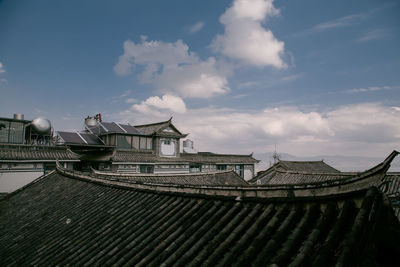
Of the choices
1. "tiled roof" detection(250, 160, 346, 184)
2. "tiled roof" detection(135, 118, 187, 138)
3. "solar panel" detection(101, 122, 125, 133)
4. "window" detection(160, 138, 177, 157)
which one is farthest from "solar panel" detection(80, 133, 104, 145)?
"tiled roof" detection(250, 160, 346, 184)

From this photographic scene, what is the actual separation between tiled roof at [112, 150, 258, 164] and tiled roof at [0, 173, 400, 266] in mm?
19879

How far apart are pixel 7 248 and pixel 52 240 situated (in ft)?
6.46

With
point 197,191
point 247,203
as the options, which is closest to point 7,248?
point 197,191

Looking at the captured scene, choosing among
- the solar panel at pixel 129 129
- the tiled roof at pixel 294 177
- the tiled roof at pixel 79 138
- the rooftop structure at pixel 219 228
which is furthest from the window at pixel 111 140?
the rooftop structure at pixel 219 228

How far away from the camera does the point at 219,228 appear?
4.22m

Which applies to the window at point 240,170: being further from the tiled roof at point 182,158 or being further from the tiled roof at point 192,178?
the tiled roof at point 192,178

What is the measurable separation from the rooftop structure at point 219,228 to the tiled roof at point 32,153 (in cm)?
1438

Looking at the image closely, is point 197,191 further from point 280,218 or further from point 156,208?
point 280,218

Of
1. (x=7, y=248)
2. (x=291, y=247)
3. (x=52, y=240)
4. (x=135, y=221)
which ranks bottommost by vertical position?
(x=7, y=248)

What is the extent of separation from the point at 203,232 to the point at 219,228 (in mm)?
323

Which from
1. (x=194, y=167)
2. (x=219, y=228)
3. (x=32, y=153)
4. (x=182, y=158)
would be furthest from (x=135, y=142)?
(x=219, y=228)

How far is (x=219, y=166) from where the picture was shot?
126ft

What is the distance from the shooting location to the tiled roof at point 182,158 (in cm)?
2848

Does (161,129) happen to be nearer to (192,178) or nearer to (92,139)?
(92,139)
